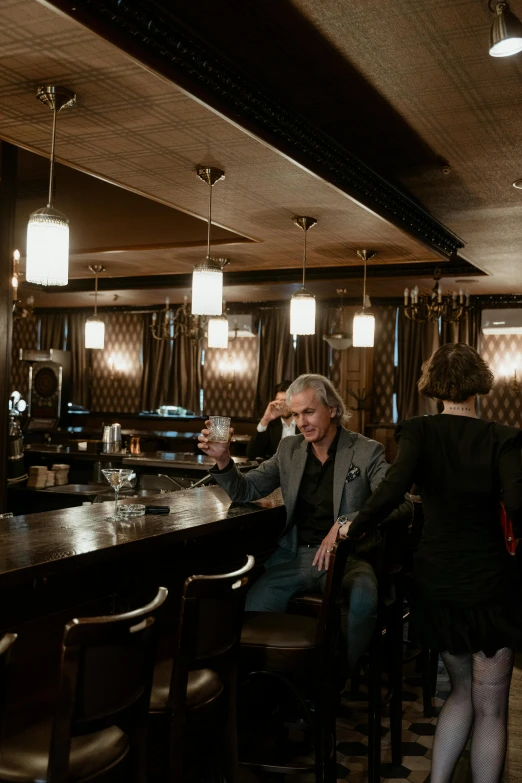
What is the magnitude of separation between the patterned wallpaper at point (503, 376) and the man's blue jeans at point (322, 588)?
8242 mm

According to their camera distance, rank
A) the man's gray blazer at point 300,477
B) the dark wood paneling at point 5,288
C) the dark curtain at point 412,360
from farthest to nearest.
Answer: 1. the dark curtain at point 412,360
2. the dark wood paneling at point 5,288
3. the man's gray blazer at point 300,477

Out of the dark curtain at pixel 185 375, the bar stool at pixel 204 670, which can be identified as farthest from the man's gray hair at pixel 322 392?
the dark curtain at pixel 185 375

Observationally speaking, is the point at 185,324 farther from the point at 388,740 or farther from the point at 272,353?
the point at 388,740

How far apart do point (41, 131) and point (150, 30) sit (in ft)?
4.10

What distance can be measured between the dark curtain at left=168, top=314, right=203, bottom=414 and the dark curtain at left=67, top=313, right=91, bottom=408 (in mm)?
1893

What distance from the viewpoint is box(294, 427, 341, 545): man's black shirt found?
3740 mm

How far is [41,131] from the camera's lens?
400 centimetres

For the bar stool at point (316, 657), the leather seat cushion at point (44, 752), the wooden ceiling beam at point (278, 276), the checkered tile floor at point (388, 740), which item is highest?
the wooden ceiling beam at point (278, 276)

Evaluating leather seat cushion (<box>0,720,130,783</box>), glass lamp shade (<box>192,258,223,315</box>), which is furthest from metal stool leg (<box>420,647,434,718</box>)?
leather seat cushion (<box>0,720,130,783</box>)

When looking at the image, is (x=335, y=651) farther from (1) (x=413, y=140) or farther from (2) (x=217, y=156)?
(1) (x=413, y=140)

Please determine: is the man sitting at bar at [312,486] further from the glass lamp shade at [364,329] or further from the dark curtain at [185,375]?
the dark curtain at [185,375]

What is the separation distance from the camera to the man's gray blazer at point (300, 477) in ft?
12.1

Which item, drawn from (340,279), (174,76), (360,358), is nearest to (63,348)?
(360,358)

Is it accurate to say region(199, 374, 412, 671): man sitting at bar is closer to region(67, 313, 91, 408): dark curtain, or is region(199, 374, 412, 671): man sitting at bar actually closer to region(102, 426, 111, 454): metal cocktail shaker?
region(102, 426, 111, 454): metal cocktail shaker
